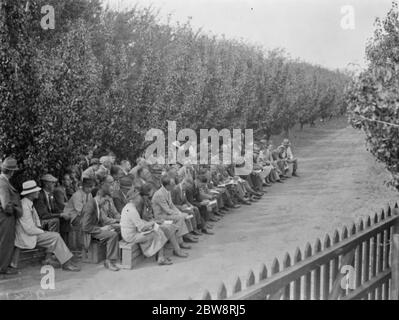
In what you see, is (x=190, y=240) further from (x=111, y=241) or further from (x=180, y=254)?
(x=111, y=241)

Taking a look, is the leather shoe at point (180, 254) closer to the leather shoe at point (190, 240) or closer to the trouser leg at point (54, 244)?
the leather shoe at point (190, 240)

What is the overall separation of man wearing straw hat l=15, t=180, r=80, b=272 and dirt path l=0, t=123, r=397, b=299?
0.33 m

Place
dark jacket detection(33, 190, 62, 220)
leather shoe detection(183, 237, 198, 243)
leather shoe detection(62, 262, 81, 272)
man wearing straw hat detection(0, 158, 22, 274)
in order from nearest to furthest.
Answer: man wearing straw hat detection(0, 158, 22, 274)
leather shoe detection(62, 262, 81, 272)
dark jacket detection(33, 190, 62, 220)
leather shoe detection(183, 237, 198, 243)

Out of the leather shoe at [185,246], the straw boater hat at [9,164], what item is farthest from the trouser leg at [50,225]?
the leather shoe at [185,246]

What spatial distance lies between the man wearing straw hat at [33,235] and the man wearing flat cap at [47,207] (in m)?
0.70

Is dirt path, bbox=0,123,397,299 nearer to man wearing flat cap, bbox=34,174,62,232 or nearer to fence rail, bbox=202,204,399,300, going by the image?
man wearing flat cap, bbox=34,174,62,232

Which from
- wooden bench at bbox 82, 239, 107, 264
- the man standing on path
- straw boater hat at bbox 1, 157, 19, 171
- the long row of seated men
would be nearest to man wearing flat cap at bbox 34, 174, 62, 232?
the long row of seated men

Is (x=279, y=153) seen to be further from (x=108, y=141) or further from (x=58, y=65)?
(x=58, y=65)

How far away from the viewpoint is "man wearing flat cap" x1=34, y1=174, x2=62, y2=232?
9.44 meters

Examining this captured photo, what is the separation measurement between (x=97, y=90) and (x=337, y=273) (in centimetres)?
906

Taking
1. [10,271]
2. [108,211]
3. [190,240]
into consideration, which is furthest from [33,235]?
[190,240]

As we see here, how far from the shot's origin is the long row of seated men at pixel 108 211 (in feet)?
27.7
